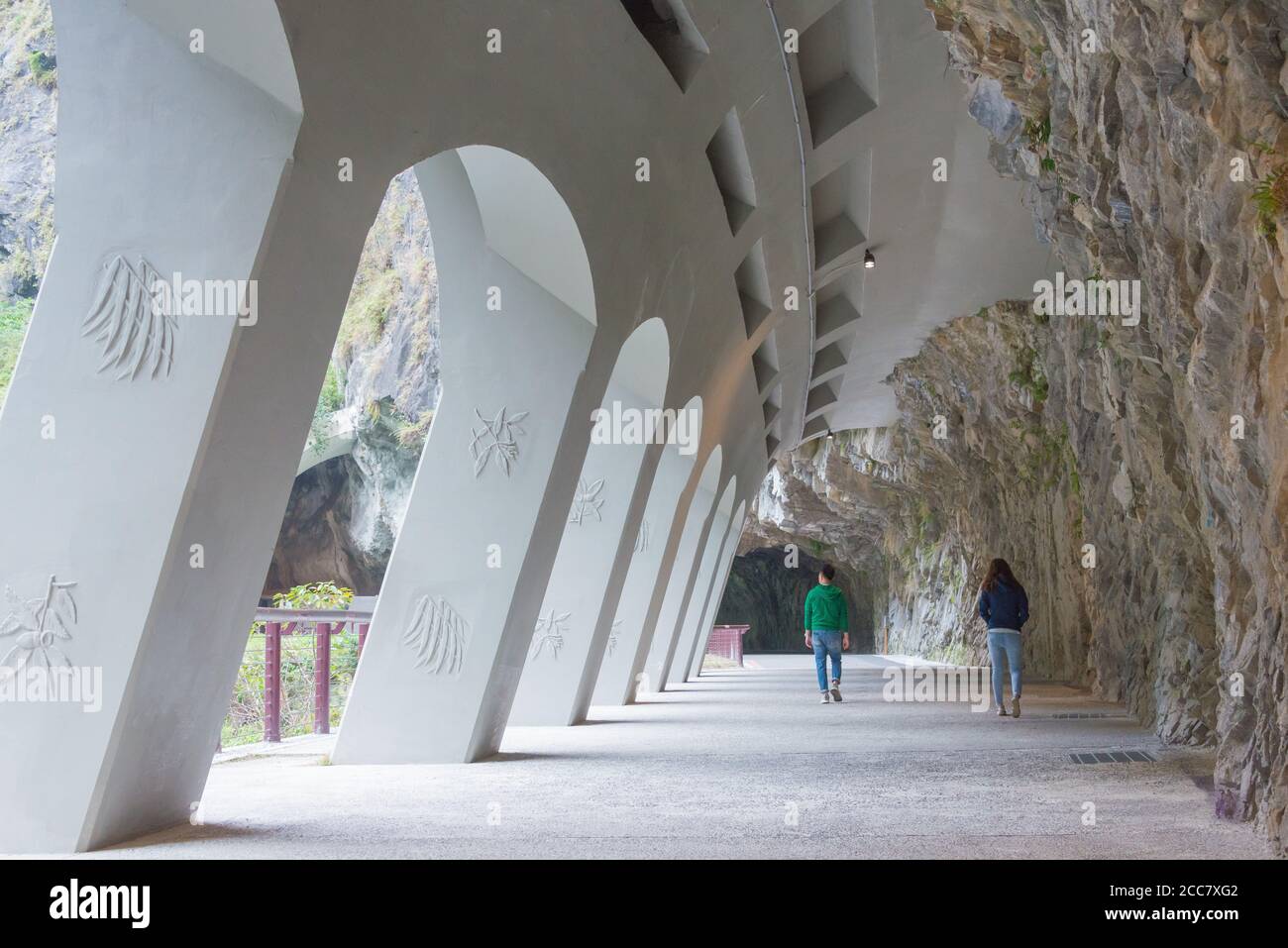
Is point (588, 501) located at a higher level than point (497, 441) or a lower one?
lower

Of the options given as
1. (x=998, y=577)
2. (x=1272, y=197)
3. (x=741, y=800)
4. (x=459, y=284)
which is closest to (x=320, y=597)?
(x=998, y=577)

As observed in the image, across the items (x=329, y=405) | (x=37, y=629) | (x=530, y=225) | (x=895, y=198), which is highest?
(x=329, y=405)

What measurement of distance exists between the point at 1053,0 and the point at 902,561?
31.4 m

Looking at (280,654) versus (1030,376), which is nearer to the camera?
(280,654)

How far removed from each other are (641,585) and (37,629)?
12032 millimetres

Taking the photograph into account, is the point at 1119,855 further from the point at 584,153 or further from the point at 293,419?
the point at 584,153

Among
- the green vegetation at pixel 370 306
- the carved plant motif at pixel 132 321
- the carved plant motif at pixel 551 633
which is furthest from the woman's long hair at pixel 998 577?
the green vegetation at pixel 370 306

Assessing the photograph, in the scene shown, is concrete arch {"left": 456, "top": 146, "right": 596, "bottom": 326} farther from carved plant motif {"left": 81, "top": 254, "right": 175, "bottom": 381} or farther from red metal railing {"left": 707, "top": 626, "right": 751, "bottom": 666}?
red metal railing {"left": 707, "top": 626, "right": 751, "bottom": 666}

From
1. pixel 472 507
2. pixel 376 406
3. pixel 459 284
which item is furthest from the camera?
pixel 376 406

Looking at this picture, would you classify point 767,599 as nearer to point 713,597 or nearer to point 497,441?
point 713,597

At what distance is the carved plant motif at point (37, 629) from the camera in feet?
15.3

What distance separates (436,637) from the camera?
855 cm

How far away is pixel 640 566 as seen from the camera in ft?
54.2
